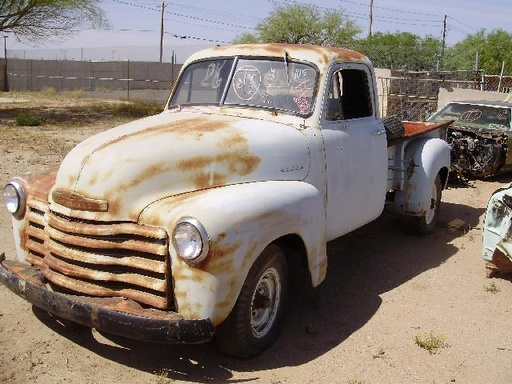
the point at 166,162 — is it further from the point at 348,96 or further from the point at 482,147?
the point at 482,147

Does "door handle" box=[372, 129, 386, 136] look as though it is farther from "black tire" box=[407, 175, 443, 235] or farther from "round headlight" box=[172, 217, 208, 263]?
"round headlight" box=[172, 217, 208, 263]

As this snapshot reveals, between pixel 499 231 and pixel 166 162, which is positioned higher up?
pixel 166 162

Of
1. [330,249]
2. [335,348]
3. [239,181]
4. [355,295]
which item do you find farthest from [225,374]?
[330,249]

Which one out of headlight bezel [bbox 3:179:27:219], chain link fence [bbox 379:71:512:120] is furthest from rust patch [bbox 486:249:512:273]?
chain link fence [bbox 379:71:512:120]

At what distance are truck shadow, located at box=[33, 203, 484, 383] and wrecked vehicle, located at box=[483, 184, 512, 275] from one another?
2.18 ft

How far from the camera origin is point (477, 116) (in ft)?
35.4

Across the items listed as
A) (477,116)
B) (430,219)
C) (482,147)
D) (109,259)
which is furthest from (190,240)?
(477,116)

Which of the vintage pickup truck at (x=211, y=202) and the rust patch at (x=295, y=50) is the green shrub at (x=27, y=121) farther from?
the rust patch at (x=295, y=50)

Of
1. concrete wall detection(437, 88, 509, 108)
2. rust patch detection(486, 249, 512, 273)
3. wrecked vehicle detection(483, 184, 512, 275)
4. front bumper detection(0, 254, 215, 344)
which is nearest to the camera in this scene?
front bumper detection(0, 254, 215, 344)

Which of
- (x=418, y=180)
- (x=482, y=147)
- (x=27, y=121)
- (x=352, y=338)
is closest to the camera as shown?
(x=352, y=338)

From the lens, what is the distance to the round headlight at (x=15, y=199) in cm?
408

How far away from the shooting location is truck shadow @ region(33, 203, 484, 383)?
3697 millimetres

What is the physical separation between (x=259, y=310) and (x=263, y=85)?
1915 mm

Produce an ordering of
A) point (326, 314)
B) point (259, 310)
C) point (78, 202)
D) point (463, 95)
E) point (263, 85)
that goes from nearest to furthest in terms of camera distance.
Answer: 1. point (78, 202)
2. point (259, 310)
3. point (326, 314)
4. point (263, 85)
5. point (463, 95)
